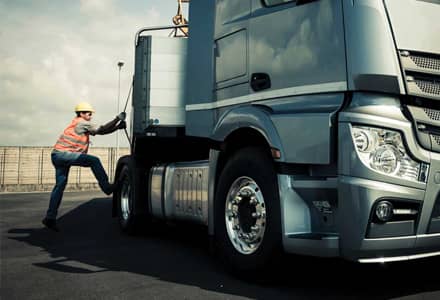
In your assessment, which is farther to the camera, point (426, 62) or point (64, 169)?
point (64, 169)

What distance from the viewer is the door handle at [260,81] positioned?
414cm

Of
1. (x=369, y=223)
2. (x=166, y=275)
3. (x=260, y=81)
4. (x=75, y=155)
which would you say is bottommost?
(x=166, y=275)

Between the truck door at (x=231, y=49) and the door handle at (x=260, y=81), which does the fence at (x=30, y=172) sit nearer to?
the truck door at (x=231, y=49)

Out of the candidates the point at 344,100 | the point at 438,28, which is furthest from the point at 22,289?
the point at 438,28

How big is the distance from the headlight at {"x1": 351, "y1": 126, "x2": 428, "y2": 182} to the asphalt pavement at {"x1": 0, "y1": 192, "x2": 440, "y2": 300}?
104cm

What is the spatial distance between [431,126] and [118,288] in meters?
2.79

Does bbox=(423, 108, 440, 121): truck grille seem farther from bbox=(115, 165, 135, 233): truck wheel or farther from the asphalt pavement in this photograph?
bbox=(115, 165, 135, 233): truck wheel

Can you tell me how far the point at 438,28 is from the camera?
3.59 metres

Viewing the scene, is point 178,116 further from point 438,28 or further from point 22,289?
point 438,28

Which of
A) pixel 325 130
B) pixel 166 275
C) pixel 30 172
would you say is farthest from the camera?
pixel 30 172

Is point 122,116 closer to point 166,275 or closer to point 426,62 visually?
point 166,275

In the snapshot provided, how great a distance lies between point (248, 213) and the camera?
13.8 feet

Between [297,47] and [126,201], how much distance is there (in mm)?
4872

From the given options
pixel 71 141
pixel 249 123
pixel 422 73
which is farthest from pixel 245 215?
pixel 71 141
